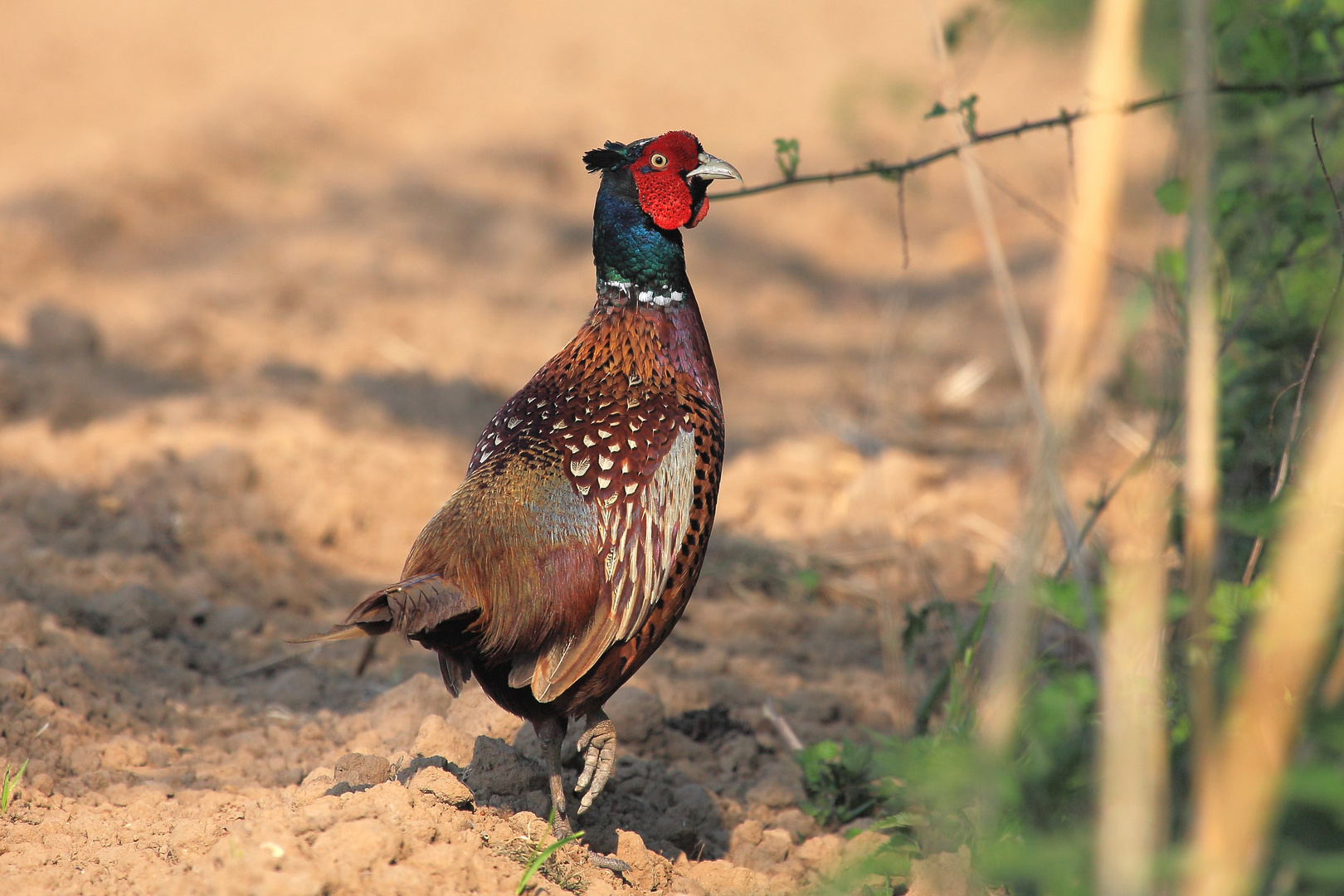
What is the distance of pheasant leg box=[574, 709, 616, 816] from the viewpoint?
302cm

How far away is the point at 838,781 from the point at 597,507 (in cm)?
114

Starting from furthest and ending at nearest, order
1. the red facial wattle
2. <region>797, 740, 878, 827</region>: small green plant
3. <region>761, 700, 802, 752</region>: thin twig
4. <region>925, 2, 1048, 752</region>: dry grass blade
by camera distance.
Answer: <region>761, 700, 802, 752</region>: thin twig, <region>797, 740, 878, 827</region>: small green plant, the red facial wattle, <region>925, 2, 1048, 752</region>: dry grass blade

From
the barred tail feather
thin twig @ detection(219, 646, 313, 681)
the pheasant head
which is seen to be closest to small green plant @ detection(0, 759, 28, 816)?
the barred tail feather

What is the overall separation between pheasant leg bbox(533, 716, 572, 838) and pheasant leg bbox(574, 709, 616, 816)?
64mm

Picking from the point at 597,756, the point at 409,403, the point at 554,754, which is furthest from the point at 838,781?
the point at 409,403

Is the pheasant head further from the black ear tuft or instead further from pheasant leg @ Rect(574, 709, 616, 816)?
pheasant leg @ Rect(574, 709, 616, 816)

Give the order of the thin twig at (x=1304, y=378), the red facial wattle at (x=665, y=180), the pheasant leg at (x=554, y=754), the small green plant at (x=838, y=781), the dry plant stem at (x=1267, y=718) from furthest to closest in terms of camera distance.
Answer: the small green plant at (x=838, y=781) < the red facial wattle at (x=665, y=180) < the pheasant leg at (x=554, y=754) < the thin twig at (x=1304, y=378) < the dry plant stem at (x=1267, y=718)

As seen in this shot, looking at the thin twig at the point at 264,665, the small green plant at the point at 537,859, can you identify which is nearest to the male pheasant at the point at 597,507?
the small green plant at the point at 537,859

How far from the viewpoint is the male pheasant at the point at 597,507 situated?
2.72 metres

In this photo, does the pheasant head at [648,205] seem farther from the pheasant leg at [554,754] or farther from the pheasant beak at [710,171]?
the pheasant leg at [554,754]

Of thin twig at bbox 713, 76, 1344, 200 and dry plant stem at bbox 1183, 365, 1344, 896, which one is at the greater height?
thin twig at bbox 713, 76, 1344, 200

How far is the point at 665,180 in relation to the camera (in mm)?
3256

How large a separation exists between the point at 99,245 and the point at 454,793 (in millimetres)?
7097

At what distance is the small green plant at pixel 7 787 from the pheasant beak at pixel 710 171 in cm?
227
